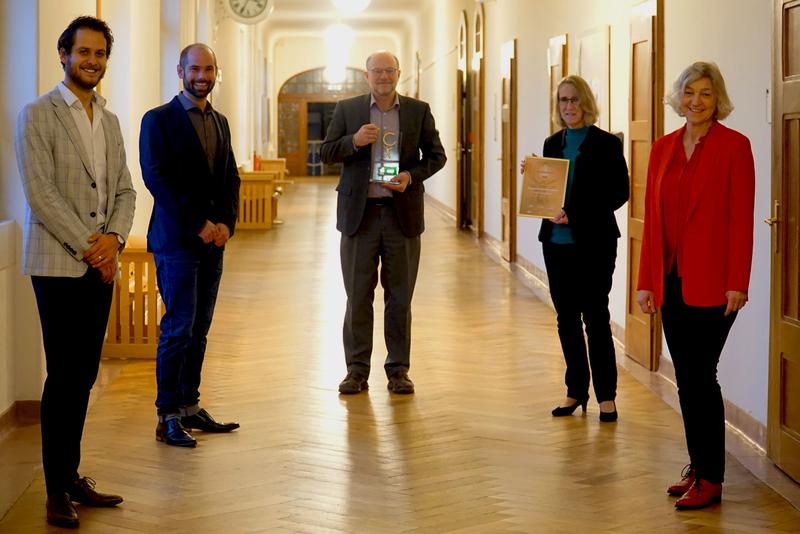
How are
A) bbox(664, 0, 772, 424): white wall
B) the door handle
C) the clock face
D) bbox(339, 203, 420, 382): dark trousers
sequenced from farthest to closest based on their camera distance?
the clock face, bbox(339, 203, 420, 382): dark trousers, bbox(664, 0, 772, 424): white wall, the door handle

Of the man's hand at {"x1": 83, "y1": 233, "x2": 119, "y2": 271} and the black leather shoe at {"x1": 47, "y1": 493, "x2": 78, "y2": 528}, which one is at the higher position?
the man's hand at {"x1": 83, "y1": 233, "x2": 119, "y2": 271}

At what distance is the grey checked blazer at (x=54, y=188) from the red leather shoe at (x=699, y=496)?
2.16 metres

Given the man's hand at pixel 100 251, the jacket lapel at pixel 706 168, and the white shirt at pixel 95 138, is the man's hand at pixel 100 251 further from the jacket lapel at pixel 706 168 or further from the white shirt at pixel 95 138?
the jacket lapel at pixel 706 168

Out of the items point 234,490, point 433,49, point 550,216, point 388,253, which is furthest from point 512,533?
point 433,49

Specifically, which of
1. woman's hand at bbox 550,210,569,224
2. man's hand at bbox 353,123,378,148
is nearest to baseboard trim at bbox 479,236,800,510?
woman's hand at bbox 550,210,569,224

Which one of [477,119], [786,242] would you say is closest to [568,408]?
[786,242]

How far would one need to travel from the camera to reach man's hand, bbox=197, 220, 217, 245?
4789 mm

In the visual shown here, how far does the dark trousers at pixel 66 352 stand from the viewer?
381cm

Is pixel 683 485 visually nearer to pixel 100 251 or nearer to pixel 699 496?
pixel 699 496

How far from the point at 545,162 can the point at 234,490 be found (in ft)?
6.70

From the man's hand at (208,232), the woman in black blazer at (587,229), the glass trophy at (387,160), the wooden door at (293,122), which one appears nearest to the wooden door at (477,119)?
the glass trophy at (387,160)

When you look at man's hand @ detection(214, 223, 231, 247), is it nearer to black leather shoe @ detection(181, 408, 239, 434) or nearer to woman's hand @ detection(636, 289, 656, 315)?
black leather shoe @ detection(181, 408, 239, 434)

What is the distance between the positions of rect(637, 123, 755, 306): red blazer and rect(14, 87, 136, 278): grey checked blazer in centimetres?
198

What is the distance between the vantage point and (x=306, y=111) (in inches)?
1316
